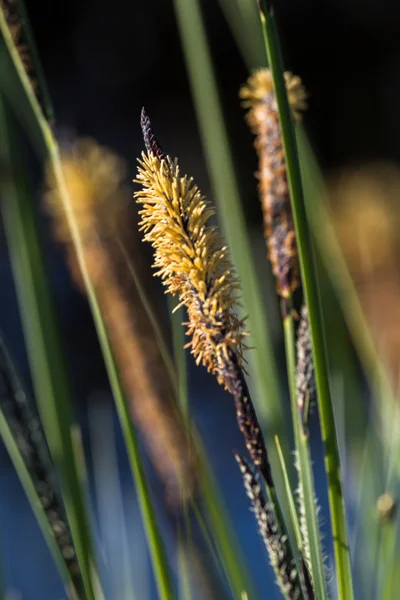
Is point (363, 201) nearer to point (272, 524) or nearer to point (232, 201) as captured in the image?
point (232, 201)

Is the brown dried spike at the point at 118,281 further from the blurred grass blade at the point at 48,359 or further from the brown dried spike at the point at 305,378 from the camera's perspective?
the brown dried spike at the point at 305,378

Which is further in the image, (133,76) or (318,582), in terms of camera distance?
(133,76)

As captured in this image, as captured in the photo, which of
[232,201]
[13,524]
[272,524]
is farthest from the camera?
[13,524]

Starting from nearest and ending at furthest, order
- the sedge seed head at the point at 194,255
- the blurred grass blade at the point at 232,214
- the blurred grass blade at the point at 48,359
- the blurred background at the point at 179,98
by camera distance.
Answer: the sedge seed head at the point at 194,255
the blurred grass blade at the point at 48,359
the blurred grass blade at the point at 232,214
the blurred background at the point at 179,98

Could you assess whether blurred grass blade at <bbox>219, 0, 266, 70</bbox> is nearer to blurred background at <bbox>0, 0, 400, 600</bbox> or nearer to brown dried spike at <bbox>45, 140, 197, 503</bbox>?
brown dried spike at <bbox>45, 140, 197, 503</bbox>

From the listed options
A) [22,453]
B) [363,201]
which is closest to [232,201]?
[22,453]

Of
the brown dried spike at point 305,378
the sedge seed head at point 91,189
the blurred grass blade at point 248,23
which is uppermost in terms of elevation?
the blurred grass blade at point 248,23

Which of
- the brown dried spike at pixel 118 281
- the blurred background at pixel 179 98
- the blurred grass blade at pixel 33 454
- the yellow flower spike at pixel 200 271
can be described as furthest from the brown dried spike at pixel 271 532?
the blurred background at pixel 179 98

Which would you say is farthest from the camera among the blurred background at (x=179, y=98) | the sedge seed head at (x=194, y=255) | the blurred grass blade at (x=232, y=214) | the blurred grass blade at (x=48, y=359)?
the blurred background at (x=179, y=98)

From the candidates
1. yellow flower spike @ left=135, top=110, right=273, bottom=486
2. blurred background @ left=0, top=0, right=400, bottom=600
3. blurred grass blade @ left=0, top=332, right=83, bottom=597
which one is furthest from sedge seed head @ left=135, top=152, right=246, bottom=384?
blurred background @ left=0, top=0, right=400, bottom=600

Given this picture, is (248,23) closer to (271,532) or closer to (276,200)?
(276,200)
